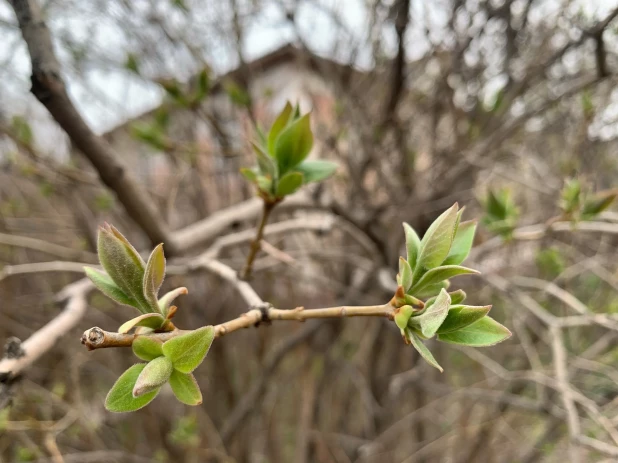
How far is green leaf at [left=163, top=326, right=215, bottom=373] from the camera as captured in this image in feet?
1.29

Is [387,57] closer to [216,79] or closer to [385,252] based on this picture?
[216,79]

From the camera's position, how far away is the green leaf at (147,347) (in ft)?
1.31

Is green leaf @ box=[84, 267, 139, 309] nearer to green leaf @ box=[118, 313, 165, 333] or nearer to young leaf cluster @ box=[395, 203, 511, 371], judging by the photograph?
green leaf @ box=[118, 313, 165, 333]

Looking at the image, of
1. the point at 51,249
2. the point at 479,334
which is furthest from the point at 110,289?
the point at 51,249

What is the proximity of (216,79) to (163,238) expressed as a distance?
1.28 metres

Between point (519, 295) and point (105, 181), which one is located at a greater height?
point (105, 181)

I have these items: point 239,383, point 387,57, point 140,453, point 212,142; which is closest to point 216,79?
point 212,142

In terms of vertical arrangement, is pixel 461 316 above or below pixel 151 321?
below

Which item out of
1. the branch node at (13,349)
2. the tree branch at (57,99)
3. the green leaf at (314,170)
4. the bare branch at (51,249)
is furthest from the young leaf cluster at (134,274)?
the bare branch at (51,249)

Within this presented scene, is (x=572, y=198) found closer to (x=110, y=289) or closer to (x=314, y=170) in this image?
(x=314, y=170)

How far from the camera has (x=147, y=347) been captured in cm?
41

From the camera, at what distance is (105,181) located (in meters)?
0.92

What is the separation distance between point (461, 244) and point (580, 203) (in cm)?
56

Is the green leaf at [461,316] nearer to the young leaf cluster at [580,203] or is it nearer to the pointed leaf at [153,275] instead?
the pointed leaf at [153,275]
